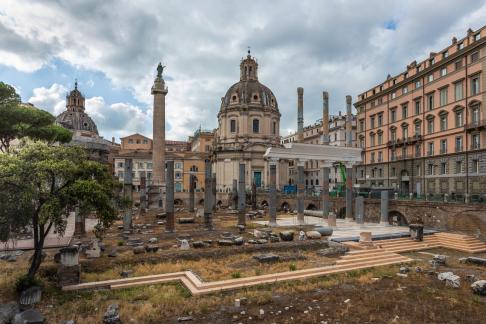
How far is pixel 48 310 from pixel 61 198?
3676 mm

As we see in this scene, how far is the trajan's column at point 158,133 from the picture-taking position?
169ft

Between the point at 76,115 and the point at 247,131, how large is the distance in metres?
59.3

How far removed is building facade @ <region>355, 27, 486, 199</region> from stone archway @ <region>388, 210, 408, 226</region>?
3.73 meters

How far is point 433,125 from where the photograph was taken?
41625 mm

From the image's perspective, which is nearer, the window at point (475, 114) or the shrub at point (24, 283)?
the shrub at point (24, 283)

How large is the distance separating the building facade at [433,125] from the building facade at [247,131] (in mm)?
21527

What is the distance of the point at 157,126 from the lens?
51625 millimetres

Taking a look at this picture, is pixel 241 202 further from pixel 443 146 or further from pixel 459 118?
pixel 459 118

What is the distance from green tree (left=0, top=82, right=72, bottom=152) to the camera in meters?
28.1

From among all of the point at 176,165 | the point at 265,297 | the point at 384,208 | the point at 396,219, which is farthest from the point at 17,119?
the point at 176,165

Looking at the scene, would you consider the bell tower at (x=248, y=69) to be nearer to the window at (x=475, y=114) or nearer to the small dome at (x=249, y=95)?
the small dome at (x=249, y=95)

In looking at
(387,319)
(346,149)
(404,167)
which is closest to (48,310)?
(387,319)

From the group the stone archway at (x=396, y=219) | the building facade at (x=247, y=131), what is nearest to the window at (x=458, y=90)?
the stone archway at (x=396, y=219)

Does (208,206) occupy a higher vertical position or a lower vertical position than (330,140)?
lower
